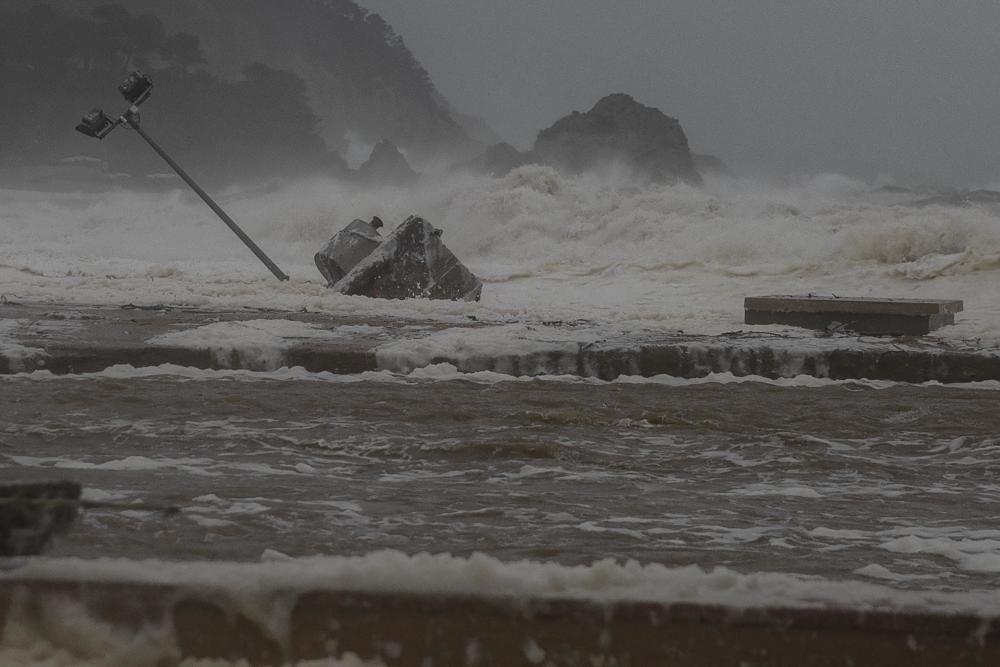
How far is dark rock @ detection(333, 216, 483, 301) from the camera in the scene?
315 inches

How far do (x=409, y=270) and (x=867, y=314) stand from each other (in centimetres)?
337

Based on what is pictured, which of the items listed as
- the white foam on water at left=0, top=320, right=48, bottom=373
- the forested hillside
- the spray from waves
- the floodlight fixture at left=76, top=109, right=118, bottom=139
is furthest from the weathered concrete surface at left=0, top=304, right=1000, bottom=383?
the forested hillside

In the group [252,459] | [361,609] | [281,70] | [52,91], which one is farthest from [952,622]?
[281,70]

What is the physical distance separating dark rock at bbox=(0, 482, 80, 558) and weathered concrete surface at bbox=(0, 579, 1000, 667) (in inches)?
2.5

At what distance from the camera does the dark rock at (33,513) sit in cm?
135

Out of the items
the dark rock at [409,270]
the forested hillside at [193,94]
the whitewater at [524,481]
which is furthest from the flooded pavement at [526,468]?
the forested hillside at [193,94]

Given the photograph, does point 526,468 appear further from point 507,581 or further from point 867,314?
point 867,314

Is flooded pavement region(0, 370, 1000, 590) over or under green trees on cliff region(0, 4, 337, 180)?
under

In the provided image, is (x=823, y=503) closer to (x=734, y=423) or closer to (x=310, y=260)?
(x=734, y=423)

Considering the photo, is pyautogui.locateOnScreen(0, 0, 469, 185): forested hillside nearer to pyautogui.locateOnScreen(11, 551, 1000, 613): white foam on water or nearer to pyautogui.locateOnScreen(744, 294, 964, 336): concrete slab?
pyautogui.locateOnScreen(744, 294, 964, 336): concrete slab

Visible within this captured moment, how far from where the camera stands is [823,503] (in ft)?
7.14

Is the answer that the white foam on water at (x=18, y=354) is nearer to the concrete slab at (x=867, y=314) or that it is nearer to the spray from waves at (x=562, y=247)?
the spray from waves at (x=562, y=247)

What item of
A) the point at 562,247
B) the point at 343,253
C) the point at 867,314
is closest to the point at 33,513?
the point at 867,314

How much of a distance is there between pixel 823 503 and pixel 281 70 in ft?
177
